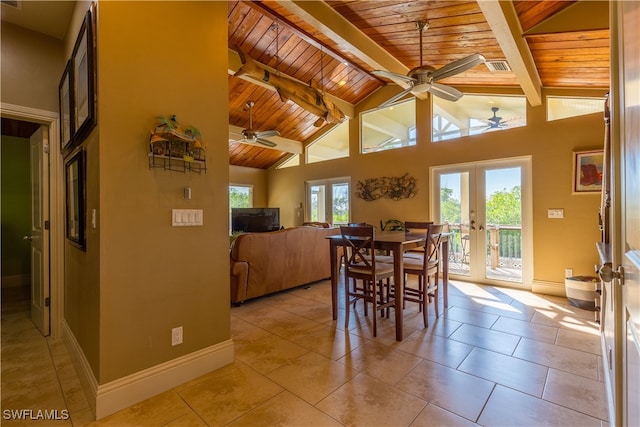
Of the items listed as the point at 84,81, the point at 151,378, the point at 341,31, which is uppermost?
the point at 341,31

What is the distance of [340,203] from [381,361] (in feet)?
15.5

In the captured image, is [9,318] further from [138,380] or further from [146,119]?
[146,119]

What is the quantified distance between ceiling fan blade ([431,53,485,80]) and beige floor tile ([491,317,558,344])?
251 cm

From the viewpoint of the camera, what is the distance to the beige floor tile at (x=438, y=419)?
1.59m

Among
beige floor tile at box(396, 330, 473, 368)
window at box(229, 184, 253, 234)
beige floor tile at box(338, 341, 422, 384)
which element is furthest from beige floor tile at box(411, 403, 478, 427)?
window at box(229, 184, 253, 234)

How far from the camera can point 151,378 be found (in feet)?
6.10

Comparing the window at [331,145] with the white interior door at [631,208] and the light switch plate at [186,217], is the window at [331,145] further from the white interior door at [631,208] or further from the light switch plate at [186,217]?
the white interior door at [631,208]

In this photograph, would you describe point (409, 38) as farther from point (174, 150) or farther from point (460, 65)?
point (174, 150)

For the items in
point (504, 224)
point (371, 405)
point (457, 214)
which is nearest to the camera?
point (371, 405)

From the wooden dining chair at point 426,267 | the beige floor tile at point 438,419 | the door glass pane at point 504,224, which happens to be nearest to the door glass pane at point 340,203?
the door glass pane at point 504,224

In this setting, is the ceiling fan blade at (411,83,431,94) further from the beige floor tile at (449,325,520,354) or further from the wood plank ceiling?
the beige floor tile at (449,325,520,354)

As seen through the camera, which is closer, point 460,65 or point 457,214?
point 460,65

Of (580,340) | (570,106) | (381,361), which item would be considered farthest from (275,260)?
(570,106)

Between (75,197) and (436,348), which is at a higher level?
(75,197)
